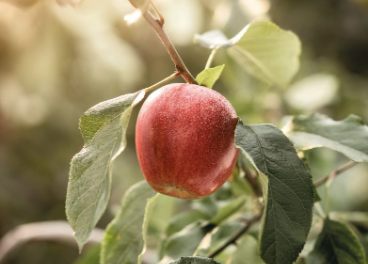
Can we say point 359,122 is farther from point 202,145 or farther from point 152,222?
point 152,222

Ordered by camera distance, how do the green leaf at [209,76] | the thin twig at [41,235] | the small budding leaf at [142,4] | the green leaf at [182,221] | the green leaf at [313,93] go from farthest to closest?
the green leaf at [313,93]
the thin twig at [41,235]
the green leaf at [182,221]
the green leaf at [209,76]
the small budding leaf at [142,4]

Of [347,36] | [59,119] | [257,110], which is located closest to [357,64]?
[347,36]

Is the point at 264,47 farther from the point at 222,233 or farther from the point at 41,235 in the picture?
the point at 41,235

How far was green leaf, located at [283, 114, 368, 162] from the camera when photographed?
670mm

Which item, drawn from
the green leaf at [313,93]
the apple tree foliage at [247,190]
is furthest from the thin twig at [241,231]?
the green leaf at [313,93]

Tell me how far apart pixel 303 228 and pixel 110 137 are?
0.83 ft

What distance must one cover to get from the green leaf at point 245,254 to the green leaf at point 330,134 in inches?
8.8

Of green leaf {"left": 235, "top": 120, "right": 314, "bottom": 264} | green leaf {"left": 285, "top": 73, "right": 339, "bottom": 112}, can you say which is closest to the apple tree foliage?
green leaf {"left": 235, "top": 120, "right": 314, "bottom": 264}

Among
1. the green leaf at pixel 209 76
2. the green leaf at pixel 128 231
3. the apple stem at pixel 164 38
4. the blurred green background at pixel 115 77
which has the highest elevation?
the apple stem at pixel 164 38

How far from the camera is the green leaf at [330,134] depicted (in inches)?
26.4

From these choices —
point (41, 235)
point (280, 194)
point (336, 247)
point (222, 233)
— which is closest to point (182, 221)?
point (222, 233)

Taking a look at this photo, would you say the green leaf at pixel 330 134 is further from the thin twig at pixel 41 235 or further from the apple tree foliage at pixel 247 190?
the thin twig at pixel 41 235

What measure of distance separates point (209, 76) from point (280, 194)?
20cm

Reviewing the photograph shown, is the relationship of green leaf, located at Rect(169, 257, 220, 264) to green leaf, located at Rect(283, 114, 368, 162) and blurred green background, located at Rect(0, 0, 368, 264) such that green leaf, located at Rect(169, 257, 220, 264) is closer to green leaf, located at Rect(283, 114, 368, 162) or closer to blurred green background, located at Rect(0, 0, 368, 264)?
green leaf, located at Rect(283, 114, 368, 162)
